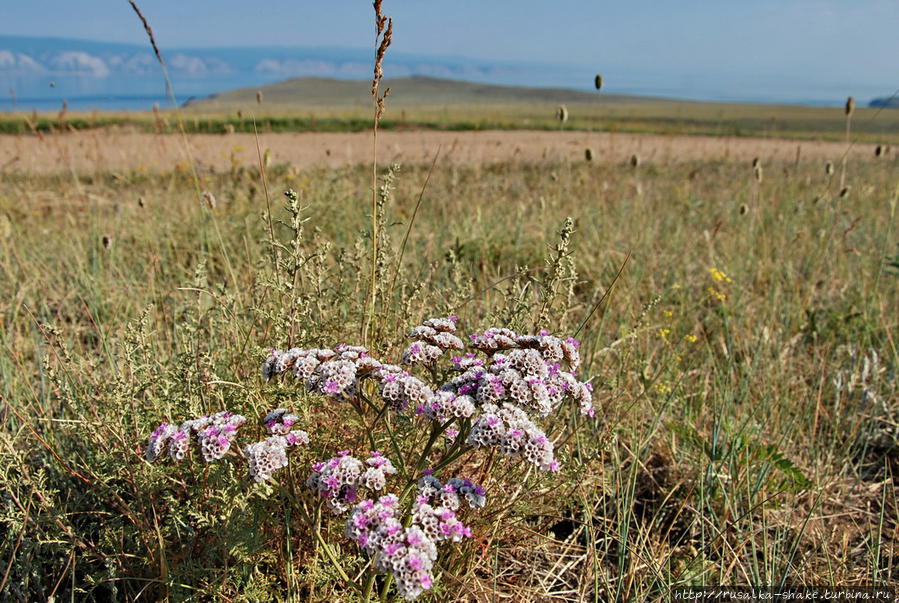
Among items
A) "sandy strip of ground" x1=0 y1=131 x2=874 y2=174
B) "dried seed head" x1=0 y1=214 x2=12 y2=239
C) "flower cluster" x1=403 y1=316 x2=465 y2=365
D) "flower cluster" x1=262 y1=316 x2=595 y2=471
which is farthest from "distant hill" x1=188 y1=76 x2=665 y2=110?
"flower cluster" x1=262 y1=316 x2=595 y2=471

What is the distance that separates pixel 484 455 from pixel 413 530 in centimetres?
116

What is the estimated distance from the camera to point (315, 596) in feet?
6.31

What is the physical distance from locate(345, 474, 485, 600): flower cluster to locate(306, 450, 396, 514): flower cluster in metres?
0.06

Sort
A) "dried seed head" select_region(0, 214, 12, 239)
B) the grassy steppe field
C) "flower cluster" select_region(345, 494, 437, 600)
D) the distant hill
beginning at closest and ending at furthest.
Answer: "flower cluster" select_region(345, 494, 437, 600) → the grassy steppe field → "dried seed head" select_region(0, 214, 12, 239) → the distant hill

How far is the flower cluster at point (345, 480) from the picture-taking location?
149 centimetres

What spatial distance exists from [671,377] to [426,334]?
6.63ft

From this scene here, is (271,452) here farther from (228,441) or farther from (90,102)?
(90,102)

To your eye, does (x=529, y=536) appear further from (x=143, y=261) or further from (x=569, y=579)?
(x=143, y=261)

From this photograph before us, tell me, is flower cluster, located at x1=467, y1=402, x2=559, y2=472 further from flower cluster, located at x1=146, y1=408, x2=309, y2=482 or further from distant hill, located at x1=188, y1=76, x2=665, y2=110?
distant hill, located at x1=188, y1=76, x2=665, y2=110

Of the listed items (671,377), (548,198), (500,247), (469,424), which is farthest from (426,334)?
(548,198)

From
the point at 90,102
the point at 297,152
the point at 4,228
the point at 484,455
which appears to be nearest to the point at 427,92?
the point at 297,152

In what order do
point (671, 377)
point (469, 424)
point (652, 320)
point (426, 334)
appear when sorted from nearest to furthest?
point (469, 424), point (426, 334), point (671, 377), point (652, 320)

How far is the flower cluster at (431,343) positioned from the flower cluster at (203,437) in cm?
52

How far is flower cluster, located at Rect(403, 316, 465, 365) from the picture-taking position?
5.87 ft
